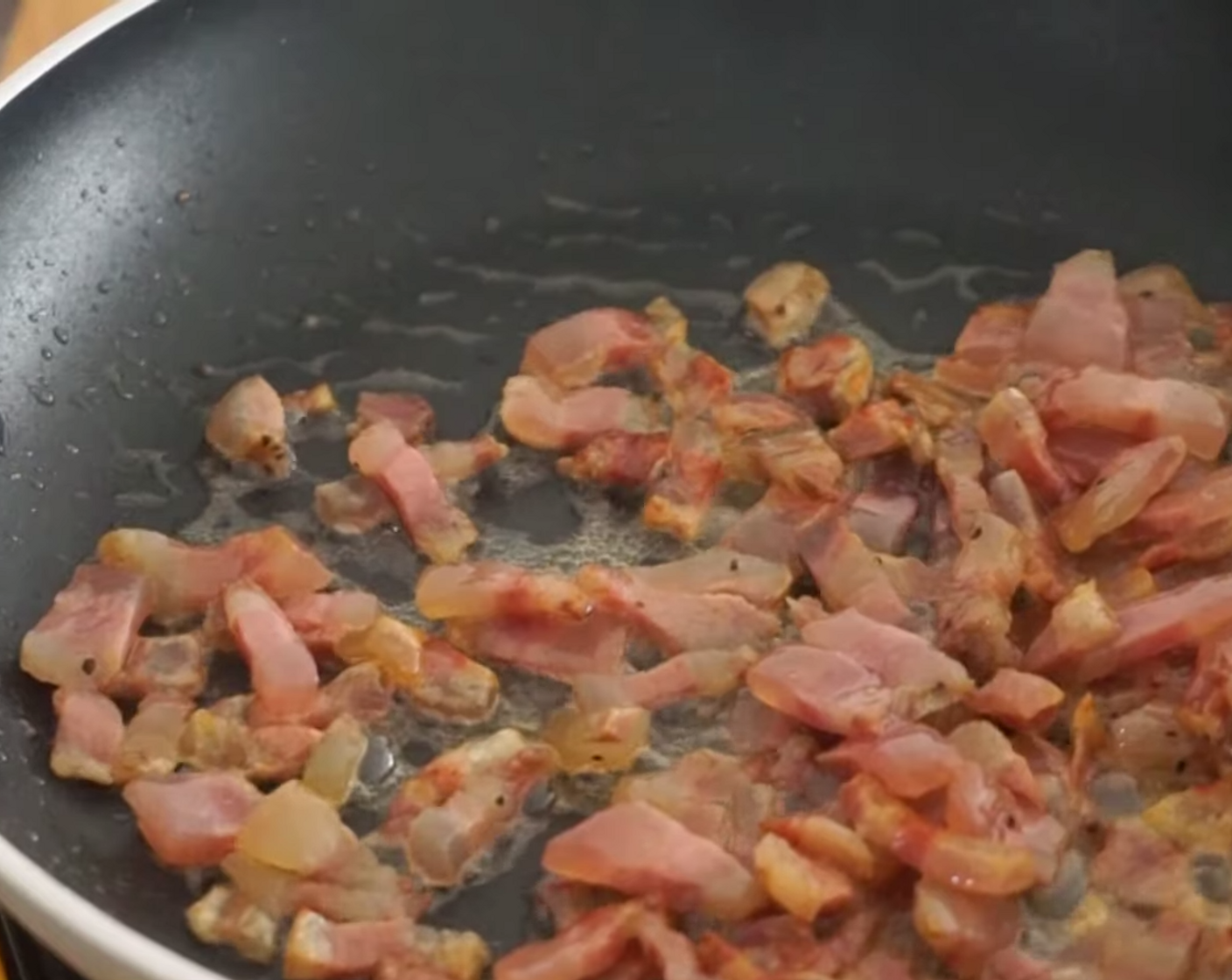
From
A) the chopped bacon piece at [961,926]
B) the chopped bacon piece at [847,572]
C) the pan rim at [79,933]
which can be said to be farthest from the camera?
the chopped bacon piece at [847,572]

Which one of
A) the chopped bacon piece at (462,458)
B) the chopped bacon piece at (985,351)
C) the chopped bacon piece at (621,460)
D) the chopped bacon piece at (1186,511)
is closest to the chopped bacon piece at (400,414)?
the chopped bacon piece at (462,458)

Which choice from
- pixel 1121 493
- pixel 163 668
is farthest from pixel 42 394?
pixel 1121 493

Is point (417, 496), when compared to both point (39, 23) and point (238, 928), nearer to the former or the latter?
point (238, 928)

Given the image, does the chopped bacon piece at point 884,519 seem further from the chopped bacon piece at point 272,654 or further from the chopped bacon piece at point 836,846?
the chopped bacon piece at point 272,654

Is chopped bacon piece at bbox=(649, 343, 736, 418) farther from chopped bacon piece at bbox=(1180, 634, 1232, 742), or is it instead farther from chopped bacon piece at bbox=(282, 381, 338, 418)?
chopped bacon piece at bbox=(1180, 634, 1232, 742)

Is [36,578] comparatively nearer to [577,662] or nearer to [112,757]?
[112,757]
